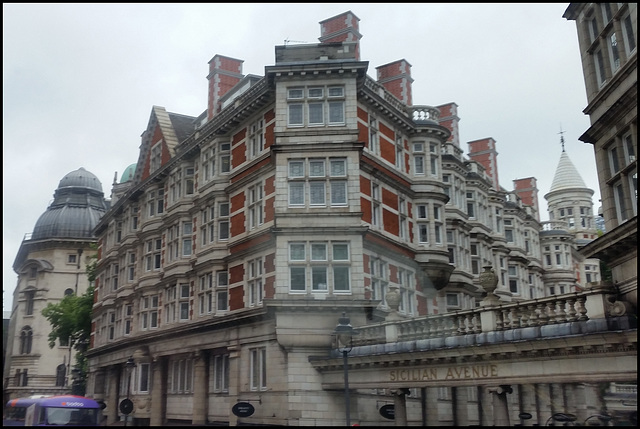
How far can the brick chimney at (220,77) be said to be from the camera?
129 ft

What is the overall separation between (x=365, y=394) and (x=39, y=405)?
1331cm

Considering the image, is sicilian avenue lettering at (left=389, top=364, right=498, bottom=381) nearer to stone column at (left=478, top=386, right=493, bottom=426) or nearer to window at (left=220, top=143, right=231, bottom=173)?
stone column at (left=478, top=386, right=493, bottom=426)

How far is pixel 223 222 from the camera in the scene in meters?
34.3

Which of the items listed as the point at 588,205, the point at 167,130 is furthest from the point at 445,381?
the point at 588,205

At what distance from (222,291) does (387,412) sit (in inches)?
432

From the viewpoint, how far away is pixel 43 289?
64.7m

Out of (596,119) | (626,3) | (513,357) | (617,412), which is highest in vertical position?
(626,3)

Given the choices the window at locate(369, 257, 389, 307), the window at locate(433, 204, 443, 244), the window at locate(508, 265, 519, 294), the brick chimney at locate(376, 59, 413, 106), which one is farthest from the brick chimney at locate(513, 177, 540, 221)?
the window at locate(369, 257, 389, 307)

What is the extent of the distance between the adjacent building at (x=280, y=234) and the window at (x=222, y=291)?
67 mm

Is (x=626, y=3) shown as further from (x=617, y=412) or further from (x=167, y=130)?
(x=167, y=130)

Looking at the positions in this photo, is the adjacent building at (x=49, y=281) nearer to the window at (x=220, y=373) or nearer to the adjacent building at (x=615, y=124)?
the window at (x=220, y=373)

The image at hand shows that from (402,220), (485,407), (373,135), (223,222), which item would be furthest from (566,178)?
(223,222)

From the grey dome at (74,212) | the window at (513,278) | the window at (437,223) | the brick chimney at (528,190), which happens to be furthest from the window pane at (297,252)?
the brick chimney at (528,190)

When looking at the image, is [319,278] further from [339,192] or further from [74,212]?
[74,212]
